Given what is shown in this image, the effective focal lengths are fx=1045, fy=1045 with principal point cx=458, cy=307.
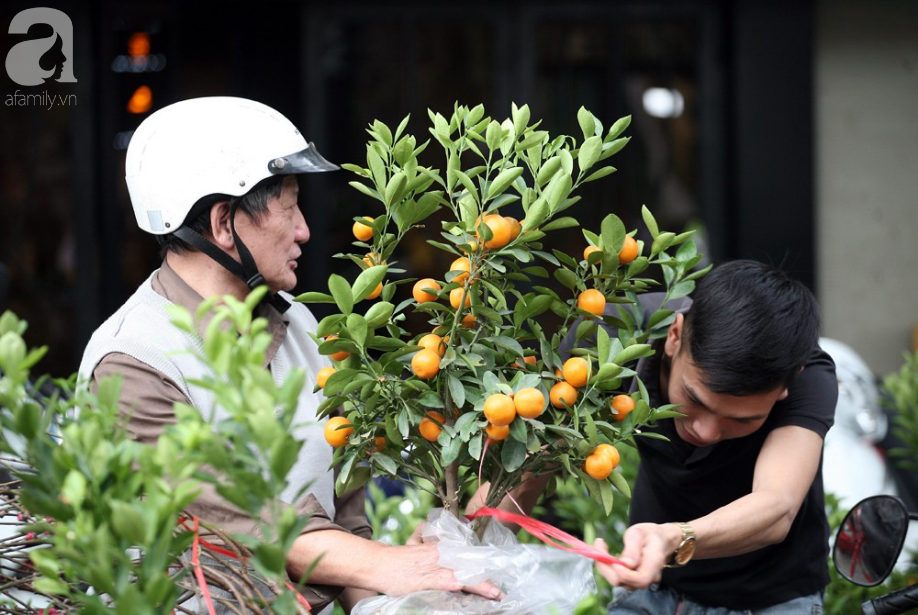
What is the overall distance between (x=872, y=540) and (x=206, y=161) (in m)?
1.58

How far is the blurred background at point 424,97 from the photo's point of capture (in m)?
5.71

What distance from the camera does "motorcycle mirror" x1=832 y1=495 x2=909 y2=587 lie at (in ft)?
7.13

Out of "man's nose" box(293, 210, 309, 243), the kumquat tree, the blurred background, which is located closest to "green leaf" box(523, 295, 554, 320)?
the kumquat tree

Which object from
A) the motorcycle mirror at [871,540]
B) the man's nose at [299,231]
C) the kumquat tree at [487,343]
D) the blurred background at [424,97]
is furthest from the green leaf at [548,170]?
the blurred background at [424,97]

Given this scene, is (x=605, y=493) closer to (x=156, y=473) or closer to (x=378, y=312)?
(x=378, y=312)

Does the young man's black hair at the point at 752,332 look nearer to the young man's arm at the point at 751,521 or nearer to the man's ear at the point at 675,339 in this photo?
the man's ear at the point at 675,339

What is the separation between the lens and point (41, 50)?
5.63 metres

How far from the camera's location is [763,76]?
5.75m

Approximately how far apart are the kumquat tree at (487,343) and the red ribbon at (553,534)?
0.05 metres

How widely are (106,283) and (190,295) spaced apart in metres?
4.11

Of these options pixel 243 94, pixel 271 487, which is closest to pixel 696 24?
pixel 243 94

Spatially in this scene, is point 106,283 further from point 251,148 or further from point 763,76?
point 251,148

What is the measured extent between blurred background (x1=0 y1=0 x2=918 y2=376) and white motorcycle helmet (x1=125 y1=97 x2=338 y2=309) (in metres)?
3.67

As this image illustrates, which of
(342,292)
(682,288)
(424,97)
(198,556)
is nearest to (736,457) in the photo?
(682,288)
